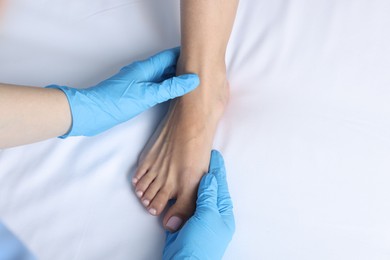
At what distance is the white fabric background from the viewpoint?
37.7 inches

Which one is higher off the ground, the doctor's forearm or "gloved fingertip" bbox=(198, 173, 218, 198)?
the doctor's forearm

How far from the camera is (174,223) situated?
0.98 meters

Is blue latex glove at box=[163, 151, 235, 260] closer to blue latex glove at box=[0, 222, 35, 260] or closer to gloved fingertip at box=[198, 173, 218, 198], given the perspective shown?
gloved fingertip at box=[198, 173, 218, 198]

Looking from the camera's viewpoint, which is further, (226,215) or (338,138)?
(338,138)

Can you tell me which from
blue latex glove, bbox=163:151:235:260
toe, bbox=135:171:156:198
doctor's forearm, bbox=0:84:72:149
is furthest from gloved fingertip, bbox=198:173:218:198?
doctor's forearm, bbox=0:84:72:149

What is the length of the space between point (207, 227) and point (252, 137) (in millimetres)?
259

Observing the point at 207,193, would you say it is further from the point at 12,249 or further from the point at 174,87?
the point at 12,249

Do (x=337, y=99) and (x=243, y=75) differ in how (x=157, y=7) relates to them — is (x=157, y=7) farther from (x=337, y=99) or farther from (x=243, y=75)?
(x=337, y=99)

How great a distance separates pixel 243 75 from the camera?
1.20m

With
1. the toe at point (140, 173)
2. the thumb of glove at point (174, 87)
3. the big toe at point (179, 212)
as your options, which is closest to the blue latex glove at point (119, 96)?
the thumb of glove at point (174, 87)

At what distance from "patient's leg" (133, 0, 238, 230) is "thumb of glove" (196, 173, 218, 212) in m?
0.04

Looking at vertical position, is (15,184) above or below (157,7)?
below

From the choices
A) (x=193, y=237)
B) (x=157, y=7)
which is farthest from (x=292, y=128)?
(x=157, y=7)

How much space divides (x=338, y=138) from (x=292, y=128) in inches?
4.1
